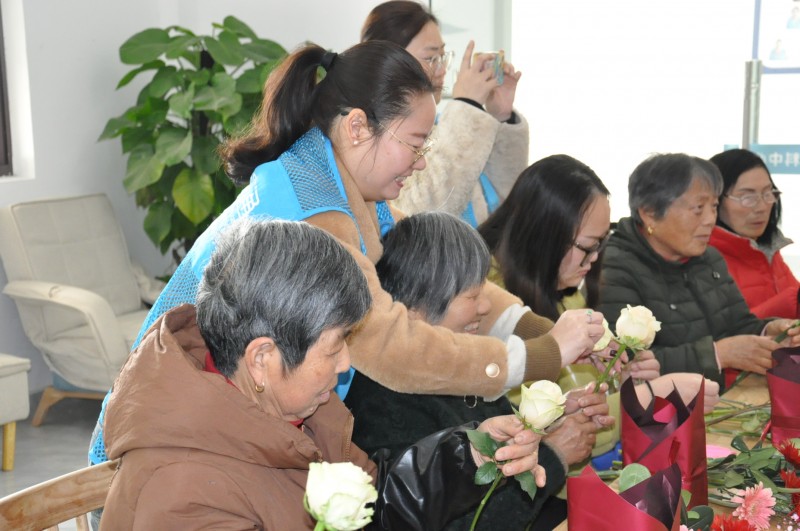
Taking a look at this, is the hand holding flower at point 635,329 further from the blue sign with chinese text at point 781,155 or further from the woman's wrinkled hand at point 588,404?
the blue sign with chinese text at point 781,155

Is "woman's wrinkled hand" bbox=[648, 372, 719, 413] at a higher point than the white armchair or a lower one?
higher

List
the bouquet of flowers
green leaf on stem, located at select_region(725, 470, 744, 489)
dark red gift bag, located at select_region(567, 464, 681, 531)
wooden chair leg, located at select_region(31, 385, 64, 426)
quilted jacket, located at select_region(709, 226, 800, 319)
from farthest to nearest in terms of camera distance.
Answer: wooden chair leg, located at select_region(31, 385, 64, 426) → quilted jacket, located at select_region(709, 226, 800, 319) → green leaf on stem, located at select_region(725, 470, 744, 489) → the bouquet of flowers → dark red gift bag, located at select_region(567, 464, 681, 531)

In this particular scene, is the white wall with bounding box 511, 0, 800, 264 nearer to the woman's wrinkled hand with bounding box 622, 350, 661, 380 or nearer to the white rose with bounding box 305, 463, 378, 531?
the woman's wrinkled hand with bounding box 622, 350, 661, 380

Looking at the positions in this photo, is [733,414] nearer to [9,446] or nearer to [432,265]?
[432,265]

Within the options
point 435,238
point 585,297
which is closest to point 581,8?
point 585,297

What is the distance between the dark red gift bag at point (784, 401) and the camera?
6.20 feet

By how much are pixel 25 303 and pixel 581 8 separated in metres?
3.16

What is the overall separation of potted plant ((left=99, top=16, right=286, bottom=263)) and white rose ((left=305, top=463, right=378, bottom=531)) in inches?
150

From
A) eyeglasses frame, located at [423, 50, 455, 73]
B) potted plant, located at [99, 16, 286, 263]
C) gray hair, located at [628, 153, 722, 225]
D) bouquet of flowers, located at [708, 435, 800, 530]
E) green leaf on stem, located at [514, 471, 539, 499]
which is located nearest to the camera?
green leaf on stem, located at [514, 471, 539, 499]

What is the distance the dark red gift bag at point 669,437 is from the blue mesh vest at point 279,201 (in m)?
0.53

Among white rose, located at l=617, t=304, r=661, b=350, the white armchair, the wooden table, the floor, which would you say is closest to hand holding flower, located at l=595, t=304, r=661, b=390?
white rose, located at l=617, t=304, r=661, b=350

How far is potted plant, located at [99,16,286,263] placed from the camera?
185 inches

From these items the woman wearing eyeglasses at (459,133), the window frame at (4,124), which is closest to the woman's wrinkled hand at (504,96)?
the woman wearing eyeglasses at (459,133)

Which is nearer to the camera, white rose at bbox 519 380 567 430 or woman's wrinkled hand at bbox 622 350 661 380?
white rose at bbox 519 380 567 430
